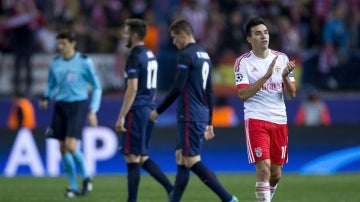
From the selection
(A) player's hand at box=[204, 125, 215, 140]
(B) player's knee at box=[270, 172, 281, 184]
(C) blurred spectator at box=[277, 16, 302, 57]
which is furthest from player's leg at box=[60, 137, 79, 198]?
(C) blurred spectator at box=[277, 16, 302, 57]

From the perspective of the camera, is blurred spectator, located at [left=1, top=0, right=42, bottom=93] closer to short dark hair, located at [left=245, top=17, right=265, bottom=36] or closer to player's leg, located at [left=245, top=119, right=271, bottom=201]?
short dark hair, located at [left=245, top=17, right=265, bottom=36]

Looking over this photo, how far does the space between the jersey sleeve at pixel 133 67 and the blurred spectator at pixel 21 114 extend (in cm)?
859

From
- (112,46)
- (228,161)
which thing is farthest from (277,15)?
(228,161)

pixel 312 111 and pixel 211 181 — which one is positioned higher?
pixel 211 181

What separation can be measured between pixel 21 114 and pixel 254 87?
36.2 feet

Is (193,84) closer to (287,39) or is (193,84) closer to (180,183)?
(180,183)

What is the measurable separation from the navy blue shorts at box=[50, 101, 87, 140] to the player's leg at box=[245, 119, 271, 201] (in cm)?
413

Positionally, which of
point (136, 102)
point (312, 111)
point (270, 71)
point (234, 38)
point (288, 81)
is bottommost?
point (312, 111)

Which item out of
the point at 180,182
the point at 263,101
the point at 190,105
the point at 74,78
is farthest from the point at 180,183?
the point at 74,78

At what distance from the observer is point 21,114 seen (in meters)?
20.2

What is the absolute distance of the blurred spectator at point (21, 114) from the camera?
20.2 m

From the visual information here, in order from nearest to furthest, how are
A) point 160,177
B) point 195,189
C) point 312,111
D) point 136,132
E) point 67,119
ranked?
point 136,132
point 160,177
point 67,119
point 195,189
point 312,111

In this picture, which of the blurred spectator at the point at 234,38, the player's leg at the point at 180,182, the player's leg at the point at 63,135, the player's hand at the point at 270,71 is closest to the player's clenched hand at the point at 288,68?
the player's hand at the point at 270,71

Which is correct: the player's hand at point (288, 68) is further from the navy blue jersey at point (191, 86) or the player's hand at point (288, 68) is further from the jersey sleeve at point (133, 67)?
the jersey sleeve at point (133, 67)
